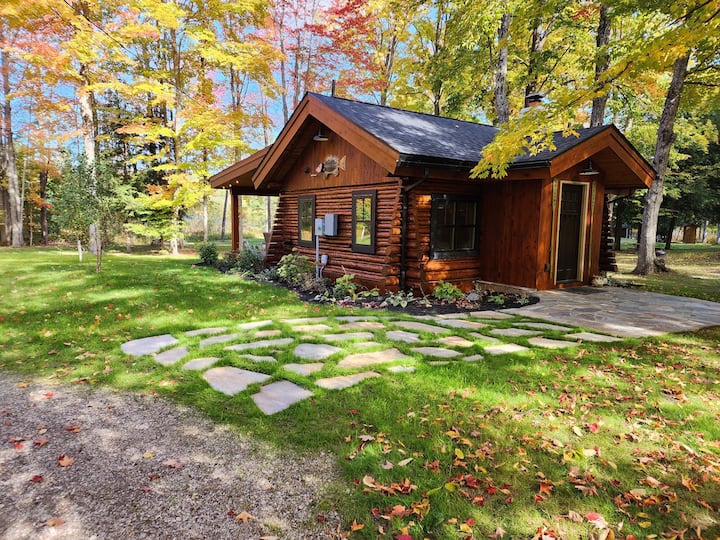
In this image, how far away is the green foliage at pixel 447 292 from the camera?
7938 mm

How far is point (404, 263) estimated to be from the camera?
8.15m

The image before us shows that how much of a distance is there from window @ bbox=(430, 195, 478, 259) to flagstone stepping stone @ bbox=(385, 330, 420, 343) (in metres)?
3.18

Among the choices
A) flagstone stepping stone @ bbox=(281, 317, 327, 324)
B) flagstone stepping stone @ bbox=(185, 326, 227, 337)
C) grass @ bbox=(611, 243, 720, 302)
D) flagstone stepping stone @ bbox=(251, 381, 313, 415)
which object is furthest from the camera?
grass @ bbox=(611, 243, 720, 302)

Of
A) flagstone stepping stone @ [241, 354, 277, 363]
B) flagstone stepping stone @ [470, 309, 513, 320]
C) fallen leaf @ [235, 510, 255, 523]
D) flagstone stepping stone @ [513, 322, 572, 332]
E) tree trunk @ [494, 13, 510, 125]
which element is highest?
tree trunk @ [494, 13, 510, 125]

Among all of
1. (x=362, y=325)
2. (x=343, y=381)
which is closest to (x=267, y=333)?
(x=362, y=325)

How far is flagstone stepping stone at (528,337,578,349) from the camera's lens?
4.85m

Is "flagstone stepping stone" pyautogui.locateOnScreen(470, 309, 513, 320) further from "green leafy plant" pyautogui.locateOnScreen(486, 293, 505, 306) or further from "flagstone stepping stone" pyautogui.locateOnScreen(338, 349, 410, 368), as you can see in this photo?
"flagstone stepping stone" pyautogui.locateOnScreen(338, 349, 410, 368)

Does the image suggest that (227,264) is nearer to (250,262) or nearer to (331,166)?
(250,262)

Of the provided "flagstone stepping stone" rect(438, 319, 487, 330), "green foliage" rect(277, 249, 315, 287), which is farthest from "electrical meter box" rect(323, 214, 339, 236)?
"flagstone stepping stone" rect(438, 319, 487, 330)

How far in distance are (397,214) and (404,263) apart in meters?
0.96

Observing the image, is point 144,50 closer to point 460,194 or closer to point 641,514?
point 460,194

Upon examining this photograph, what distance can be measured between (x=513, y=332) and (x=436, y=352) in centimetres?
145

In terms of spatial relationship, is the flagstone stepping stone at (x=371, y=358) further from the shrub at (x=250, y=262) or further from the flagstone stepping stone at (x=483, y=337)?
the shrub at (x=250, y=262)

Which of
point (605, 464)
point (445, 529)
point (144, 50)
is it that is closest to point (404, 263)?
point (605, 464)
